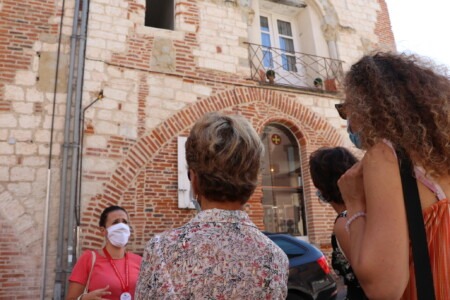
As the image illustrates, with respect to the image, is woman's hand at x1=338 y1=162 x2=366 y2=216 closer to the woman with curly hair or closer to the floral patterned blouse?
the woman with curly hair

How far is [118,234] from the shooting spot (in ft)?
12.1

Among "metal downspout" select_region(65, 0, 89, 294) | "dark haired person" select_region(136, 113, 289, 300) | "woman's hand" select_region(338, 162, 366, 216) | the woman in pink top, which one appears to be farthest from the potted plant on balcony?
"woman's hand" select_region(338, 162, 366, 216)

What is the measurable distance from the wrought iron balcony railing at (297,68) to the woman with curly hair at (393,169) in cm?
684

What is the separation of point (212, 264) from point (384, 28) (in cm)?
1076

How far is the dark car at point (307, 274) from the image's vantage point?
4.21 metres

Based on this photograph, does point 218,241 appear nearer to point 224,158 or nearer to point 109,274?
point 224,158

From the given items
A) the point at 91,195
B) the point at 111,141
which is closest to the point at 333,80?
the point at 111,141

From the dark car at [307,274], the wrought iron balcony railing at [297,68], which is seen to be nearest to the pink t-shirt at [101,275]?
the dark car at [307,274]

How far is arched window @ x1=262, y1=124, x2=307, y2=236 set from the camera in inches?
295

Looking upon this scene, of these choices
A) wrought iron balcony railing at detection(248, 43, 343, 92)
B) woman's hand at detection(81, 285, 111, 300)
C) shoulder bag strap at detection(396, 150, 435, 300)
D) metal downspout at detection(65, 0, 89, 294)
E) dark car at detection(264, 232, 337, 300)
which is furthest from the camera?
wrought iron balcony railing at detection(248, 43, 343, 92)

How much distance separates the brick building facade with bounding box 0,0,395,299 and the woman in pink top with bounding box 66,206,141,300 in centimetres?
211

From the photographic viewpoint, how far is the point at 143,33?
713 centimetres

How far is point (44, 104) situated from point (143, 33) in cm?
239

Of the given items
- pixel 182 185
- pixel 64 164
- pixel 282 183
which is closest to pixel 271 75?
pixel 282 183
